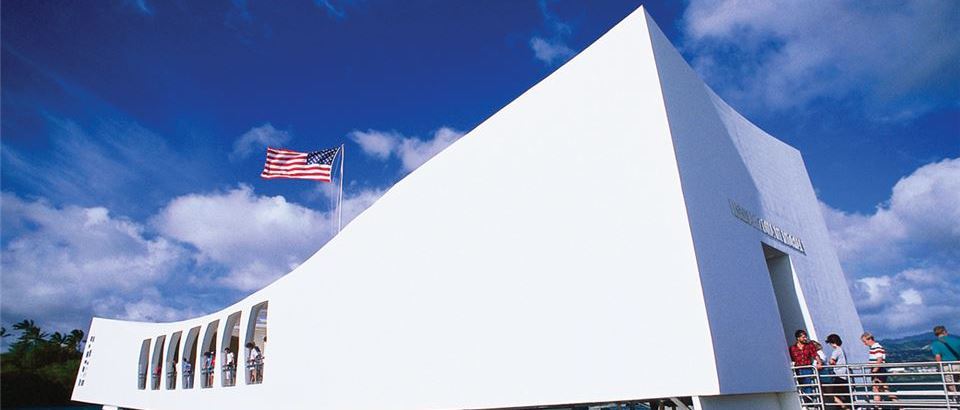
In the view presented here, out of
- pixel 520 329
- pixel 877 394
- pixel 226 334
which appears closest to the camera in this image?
pixel 877 394

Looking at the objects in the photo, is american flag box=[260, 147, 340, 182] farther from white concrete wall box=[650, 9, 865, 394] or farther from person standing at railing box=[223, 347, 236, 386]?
white concrete wall box=[650, 9, 865, 394]

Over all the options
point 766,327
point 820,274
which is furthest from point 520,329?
point 820,274

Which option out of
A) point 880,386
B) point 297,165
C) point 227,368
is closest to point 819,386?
point 880,386

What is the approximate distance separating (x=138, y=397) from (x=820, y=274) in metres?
25.4

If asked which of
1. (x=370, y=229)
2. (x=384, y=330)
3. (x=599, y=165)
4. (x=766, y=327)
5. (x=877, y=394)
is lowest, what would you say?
(x=877, y=394)

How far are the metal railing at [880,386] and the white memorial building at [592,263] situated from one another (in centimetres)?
38

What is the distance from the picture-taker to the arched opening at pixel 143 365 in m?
23.0

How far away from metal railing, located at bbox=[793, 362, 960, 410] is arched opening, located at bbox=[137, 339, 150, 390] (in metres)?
24.6

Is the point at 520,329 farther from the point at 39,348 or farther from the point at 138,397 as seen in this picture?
the point at 39,348

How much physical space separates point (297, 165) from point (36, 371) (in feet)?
146

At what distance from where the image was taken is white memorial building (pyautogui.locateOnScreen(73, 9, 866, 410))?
6719 millimetres

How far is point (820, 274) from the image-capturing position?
1155cm

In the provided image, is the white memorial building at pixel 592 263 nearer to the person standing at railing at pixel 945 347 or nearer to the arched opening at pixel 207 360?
the person standing at railing at pixel 945 347

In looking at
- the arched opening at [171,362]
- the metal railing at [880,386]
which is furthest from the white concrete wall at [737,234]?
the arched opening at [171,362]
